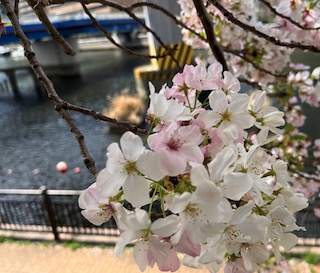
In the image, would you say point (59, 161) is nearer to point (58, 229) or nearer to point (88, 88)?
point (58, 229)

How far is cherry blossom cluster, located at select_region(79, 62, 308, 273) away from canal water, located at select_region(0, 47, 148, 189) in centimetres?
375

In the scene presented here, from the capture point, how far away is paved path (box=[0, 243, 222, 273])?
289cm

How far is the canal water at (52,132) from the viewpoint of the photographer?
513 cm

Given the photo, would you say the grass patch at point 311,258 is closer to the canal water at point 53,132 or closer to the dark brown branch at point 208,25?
the canal water at point 53,132

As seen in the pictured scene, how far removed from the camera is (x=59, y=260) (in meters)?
3.06

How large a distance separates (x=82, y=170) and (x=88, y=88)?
3.61 meters


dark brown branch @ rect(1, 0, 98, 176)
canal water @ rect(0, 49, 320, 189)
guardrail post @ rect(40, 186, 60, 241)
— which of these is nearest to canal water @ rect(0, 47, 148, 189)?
canal water @ rect(0, 49, 320, 189)

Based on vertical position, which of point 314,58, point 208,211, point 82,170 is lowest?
point 82,170

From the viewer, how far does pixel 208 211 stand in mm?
317

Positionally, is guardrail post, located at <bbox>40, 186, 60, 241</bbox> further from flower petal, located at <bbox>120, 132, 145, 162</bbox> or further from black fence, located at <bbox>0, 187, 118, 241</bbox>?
flower petal, located at <bbox>120, 132, 145, 162</bbox>

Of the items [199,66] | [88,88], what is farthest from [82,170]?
[199,66]

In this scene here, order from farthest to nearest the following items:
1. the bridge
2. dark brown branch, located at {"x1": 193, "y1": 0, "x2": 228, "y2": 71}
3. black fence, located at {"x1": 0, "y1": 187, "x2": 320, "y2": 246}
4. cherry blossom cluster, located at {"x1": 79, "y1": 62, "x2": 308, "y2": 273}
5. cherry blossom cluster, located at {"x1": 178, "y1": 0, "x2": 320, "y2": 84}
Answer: the bridge, black fence, located at {"x1": 0, "y1": 187, "x2": 320, "y2": 246}, cherry blossom cluster, located at {"x1": 178, "y1": 0, "x2": 320, "y2": 84}, dark brown branch, located at {"x1": 193, "y1": 0, "x2": 228, "y2": 71}, cherry blossom cluster, located at {"x1": 79, "y1": 62, "x2": 308, "y2": 273}

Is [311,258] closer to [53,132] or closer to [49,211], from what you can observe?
[49,211]

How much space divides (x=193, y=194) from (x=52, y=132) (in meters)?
6.32
